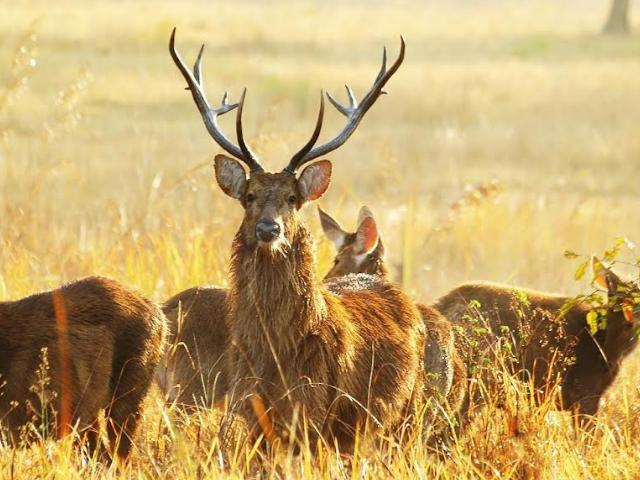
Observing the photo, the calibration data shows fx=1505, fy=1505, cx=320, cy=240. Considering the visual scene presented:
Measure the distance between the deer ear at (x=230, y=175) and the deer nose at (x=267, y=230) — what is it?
47 centimetres

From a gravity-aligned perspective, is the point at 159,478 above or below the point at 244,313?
below

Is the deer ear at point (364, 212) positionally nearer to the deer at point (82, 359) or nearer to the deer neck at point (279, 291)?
the deer neck at point (279, 291)

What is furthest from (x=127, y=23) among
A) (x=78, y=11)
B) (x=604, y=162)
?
(x=604, y=162)

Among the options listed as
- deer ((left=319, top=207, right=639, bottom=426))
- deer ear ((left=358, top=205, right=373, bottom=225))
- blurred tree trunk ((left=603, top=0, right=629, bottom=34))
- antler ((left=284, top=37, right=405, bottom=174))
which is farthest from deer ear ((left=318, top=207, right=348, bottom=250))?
blurred tree trunk ((left=603, top=0, right=629, bottom=34))

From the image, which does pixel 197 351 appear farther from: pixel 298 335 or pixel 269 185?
pixel 269 185

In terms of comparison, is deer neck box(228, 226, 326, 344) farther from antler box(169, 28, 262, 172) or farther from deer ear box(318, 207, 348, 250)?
deer ear box(318, 207, 348, 250)

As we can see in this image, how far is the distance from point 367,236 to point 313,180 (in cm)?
208

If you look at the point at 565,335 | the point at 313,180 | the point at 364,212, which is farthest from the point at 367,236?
the point at 313,180

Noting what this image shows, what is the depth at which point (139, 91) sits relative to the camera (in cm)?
2414

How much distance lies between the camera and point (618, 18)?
42.2 metres

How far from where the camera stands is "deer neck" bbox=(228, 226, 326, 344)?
20.6ft

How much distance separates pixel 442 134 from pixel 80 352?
630 inches

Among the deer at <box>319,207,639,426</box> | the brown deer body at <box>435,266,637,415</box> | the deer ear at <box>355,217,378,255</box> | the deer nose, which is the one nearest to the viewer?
the deer nose

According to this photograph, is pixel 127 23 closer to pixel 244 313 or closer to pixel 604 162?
pixel 604 162
